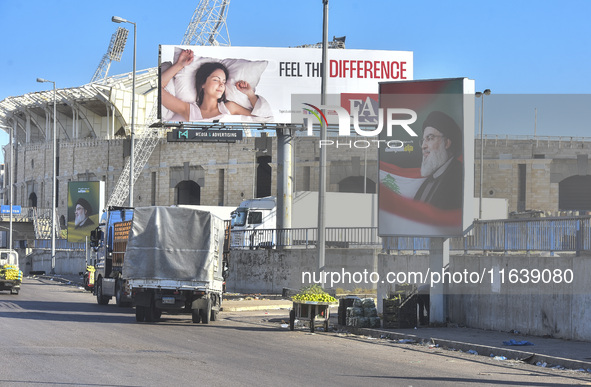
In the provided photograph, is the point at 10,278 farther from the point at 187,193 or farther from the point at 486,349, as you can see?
the point at 187,193

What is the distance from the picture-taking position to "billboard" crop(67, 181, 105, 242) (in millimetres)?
60969

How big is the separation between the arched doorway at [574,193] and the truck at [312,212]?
2797 centimetres

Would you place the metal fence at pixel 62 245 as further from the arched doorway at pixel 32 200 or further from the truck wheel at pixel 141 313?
the truck wheel at pixel 141 313

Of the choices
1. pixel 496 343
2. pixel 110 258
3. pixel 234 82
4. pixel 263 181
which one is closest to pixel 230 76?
pixel 234 82

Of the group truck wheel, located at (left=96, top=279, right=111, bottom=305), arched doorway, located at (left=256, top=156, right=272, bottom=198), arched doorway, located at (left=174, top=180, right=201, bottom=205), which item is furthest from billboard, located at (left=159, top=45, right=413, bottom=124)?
arched doorway, located at (left=174, top=180, right=201, bottom=205)

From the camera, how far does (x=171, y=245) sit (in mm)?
22266

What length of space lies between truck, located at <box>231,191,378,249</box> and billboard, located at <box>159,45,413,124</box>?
7044mm

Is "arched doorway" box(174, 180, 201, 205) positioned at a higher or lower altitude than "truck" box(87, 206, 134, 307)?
higher

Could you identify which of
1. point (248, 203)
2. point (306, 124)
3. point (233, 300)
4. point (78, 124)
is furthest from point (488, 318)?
point (78, 124)

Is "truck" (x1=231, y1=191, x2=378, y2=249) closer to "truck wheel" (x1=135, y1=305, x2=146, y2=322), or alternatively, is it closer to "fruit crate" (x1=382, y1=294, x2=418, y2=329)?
"truck wheel" (x1=135, y1=305, x2=146, y2=322)

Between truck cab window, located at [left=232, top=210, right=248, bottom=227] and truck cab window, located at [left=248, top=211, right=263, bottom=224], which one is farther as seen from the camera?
→ truck cab window, located at [left=232, top=210, right=248, bottom=227]

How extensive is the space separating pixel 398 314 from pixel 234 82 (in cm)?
2224

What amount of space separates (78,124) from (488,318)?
3044 inches

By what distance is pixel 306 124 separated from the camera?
40.4 m
